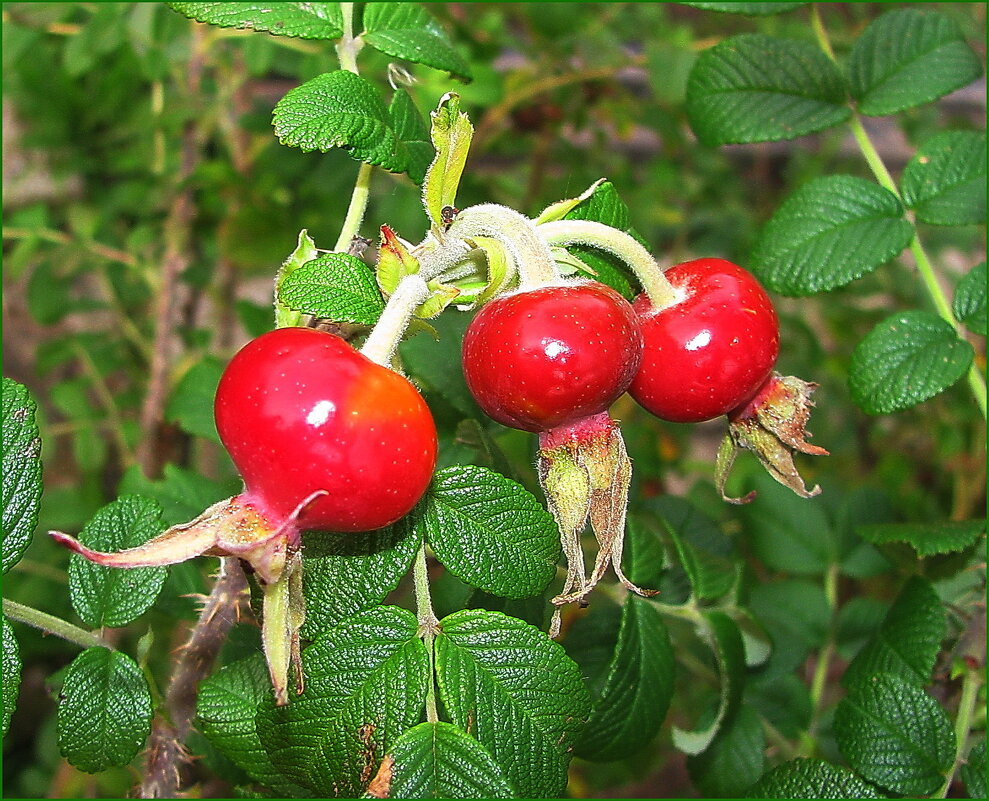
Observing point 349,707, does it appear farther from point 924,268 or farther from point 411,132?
point 924,268

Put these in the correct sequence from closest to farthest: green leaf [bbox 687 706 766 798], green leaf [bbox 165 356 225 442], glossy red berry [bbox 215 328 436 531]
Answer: glossy red berry [bbox 215 328 436 531]
green leaf [bbox 687 706 766 798]
green leaf [bbox 165 356 225 442]

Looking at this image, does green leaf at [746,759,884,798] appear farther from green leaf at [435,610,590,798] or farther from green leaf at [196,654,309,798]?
green leaf at [196,654,309,798]

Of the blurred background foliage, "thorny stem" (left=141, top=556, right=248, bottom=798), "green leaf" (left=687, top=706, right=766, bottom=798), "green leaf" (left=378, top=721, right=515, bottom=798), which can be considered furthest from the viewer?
A: the blurred background foliage

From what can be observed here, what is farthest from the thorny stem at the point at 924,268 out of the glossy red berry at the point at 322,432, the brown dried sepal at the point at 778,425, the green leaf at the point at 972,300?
the glossy red berry at the point at 322,432

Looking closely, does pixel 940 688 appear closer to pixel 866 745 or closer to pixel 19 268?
pixel 866 745

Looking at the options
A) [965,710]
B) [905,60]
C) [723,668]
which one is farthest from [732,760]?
[905,60]

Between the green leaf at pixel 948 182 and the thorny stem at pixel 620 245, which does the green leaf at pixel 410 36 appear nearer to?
the thorny stem at pixel 620 245

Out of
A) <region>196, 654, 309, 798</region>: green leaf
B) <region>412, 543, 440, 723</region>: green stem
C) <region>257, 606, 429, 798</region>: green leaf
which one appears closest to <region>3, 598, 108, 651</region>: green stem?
<region>196, 654, 309, 798</region>: green leaf
